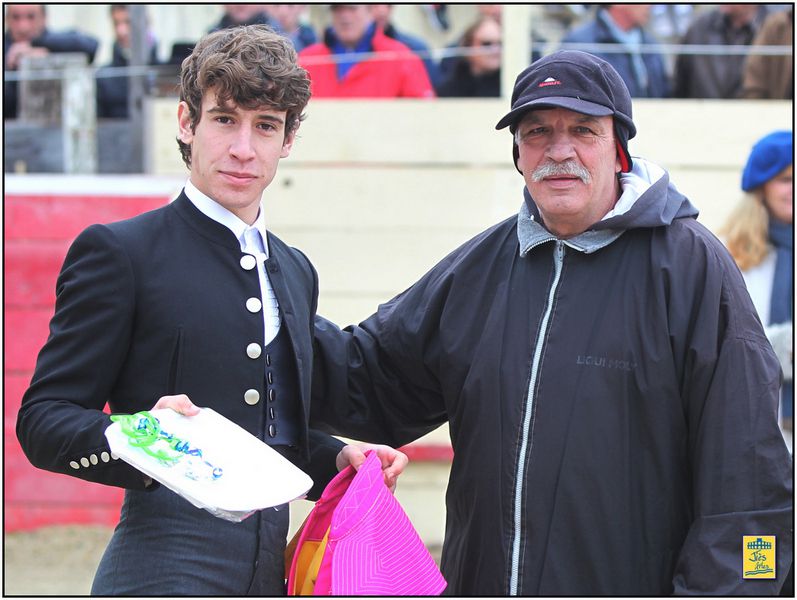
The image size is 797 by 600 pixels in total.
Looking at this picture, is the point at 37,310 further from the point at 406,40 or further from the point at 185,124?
the point at 185,124

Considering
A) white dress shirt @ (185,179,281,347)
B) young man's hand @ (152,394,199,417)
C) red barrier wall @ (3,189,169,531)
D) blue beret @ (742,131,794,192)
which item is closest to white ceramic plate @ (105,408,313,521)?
young man's hand @ (152,394,199,417)

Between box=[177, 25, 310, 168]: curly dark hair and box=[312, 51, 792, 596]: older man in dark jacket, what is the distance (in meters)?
0.52

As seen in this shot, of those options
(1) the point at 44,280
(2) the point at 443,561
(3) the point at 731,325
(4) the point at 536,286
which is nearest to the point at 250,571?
(2) the point at 443,561

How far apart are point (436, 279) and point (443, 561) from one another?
687mm

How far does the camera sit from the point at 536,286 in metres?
2.83

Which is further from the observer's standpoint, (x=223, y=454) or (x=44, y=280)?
(x=44, y=280)

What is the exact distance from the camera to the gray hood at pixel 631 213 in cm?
274

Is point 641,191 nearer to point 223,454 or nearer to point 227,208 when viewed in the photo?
point 227,208

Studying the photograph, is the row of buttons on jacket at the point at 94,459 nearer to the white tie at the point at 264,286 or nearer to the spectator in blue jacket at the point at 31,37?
the white tie at the point at 264,286

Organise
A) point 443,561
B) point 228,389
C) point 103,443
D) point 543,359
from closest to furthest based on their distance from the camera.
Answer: point 103,443 → point 228,389 → point 543,359 → point 443,561

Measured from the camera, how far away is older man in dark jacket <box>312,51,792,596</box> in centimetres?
257

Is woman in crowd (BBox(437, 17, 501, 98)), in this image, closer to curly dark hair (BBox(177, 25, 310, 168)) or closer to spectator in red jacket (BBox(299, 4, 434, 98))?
spectator in red jacket (BBox(299, 4, 434, 98))

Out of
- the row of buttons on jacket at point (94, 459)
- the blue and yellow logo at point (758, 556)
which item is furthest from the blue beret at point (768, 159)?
the row of buttons on jacket at point (94, 459)

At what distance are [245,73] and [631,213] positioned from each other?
90 centimetres
